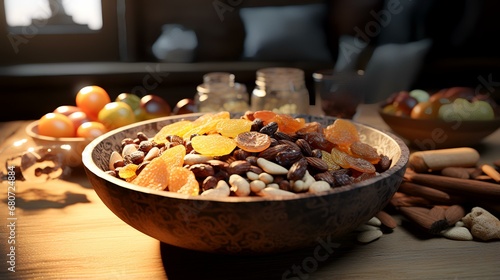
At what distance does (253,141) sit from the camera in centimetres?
90

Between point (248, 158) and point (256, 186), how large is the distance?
85 millimetres

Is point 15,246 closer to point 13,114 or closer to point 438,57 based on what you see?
point 13,114

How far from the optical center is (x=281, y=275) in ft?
2.64

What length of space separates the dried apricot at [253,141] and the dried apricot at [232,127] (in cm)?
2

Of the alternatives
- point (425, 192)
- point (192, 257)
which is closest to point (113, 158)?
point (192, 257)

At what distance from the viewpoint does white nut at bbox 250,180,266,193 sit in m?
0.78

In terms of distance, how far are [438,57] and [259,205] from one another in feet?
10.7

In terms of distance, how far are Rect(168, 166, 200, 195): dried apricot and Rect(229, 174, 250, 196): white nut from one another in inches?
2.1

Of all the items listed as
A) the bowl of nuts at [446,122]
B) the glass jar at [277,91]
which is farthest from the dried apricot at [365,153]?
the glass jar at [277,91]

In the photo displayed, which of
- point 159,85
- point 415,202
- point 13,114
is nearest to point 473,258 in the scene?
point 415,202

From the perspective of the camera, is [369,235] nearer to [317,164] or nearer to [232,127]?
[317,164]

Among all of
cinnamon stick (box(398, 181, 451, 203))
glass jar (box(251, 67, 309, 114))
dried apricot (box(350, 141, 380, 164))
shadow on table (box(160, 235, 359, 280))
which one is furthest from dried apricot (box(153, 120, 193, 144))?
glass jar (box(251, 67, 309, 114))

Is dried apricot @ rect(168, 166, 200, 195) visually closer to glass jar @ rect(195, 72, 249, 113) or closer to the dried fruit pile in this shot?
the dried fruit pile

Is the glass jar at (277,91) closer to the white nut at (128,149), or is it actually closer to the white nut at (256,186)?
the white nut at (128,149)
